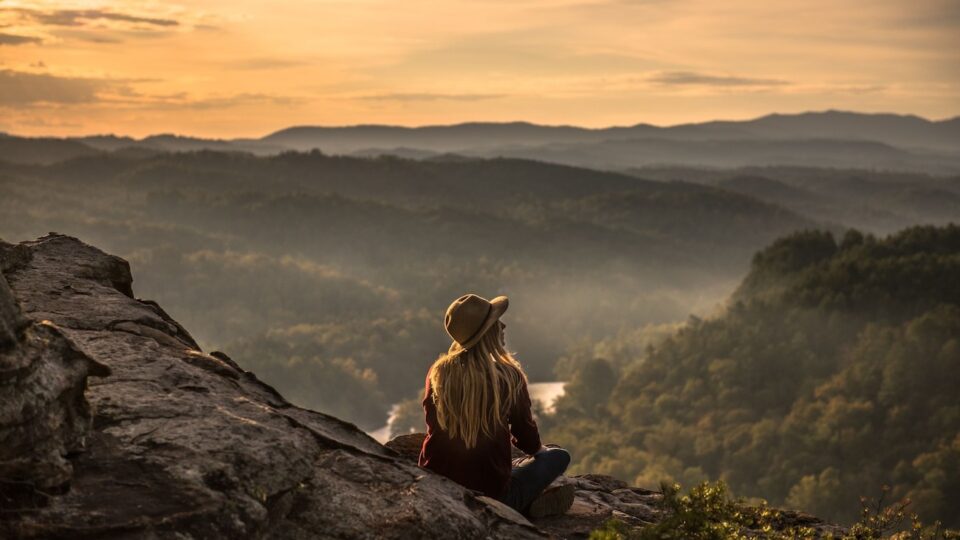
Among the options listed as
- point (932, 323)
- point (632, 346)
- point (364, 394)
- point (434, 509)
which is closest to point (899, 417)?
point (932, 323)

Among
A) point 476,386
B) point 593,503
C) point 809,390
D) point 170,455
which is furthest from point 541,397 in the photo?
point 170,455

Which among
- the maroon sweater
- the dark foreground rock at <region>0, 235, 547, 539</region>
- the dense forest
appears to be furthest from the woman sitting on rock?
the dense forest

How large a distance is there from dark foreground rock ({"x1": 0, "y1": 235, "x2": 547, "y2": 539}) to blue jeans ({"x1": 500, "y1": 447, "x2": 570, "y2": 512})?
713 millimetres

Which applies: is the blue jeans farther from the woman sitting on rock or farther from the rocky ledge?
the rocky ledge

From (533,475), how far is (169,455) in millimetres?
3842

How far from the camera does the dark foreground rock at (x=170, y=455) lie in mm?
5860

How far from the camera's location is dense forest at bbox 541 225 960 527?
10331 cm

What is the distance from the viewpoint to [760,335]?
5231 inches

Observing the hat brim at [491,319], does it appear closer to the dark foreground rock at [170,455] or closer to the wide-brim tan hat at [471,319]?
the wide-brim tan hat at [471,319]

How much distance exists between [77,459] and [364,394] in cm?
16348

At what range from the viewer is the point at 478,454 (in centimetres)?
856

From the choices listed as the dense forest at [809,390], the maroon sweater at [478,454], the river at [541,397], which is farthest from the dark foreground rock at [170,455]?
the river at [541,397]

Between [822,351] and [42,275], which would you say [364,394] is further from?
[42,275]

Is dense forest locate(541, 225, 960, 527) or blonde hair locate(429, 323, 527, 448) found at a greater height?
blonde hair locate(429, 323, 527, 448)
